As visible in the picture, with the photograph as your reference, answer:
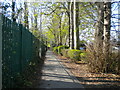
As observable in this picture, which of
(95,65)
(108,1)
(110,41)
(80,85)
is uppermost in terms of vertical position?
(108,1)

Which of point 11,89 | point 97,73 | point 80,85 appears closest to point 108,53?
point 97,73

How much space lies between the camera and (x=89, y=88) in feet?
14.8

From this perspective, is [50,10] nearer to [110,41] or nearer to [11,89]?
[110,41]

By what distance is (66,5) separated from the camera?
738 inches

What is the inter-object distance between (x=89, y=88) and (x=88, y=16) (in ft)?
44.6

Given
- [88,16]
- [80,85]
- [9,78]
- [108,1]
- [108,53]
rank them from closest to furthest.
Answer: [9,78], [80,85], [108,53], [108,1], [88,16]

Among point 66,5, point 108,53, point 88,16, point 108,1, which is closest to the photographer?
point 108,53

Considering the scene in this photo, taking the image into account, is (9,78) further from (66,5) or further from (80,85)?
(66,5)

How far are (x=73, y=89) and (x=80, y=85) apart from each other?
1.58 feet

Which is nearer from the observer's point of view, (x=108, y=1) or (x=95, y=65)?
(x=95, y=65)

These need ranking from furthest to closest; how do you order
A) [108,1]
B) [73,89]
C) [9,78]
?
1. [108,1]
2. [73,89]
3. [9,78]

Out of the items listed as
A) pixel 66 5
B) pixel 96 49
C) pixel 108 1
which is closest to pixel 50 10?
pixel 66 5

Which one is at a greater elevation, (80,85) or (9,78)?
Answer: (9,78)

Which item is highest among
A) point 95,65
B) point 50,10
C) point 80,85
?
point 50,10
